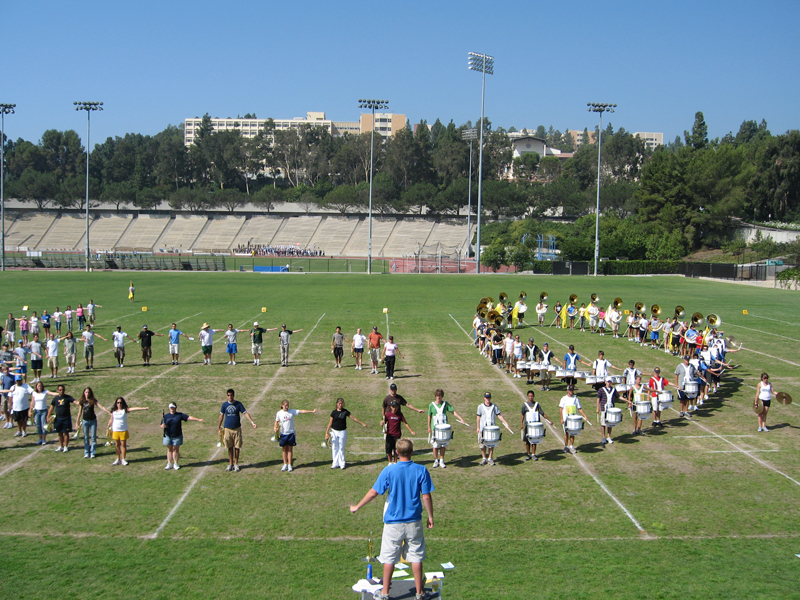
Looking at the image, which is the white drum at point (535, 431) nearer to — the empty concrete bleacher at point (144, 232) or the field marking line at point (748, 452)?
the field marking line at point (748, 452)

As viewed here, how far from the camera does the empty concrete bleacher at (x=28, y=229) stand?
115m

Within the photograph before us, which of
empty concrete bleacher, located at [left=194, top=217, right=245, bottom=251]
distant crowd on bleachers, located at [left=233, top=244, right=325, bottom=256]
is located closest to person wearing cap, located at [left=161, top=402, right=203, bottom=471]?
distant crowd on bleachers, located at [left=233, top=244, right=325, bottom=256]

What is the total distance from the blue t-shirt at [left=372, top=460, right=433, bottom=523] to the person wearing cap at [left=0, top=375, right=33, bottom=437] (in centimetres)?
1101

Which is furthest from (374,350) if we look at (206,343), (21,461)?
(21,461)

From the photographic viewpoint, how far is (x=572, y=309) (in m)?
31.1

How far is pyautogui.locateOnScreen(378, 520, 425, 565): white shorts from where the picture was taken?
20.8 feet

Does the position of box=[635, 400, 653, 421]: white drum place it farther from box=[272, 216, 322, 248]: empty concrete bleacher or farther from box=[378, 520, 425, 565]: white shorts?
box=[272, 216, 322, 248]: empty concrete bleacher

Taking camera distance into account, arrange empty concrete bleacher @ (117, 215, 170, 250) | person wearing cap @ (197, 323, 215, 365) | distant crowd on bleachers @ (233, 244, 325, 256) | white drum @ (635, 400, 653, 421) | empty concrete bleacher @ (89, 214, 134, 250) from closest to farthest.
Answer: white drum @ (635, 400, 653, 421) < person wearing cap @ (197, 323, 215, 365) < distant crowd on bleachers @ (233, 244, 325, 256) < empty concrete bleacher @ (89, 214, 134, 250) < empty concrete bleacher @ (117, 215, 170, 250)

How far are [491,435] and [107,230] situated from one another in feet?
405

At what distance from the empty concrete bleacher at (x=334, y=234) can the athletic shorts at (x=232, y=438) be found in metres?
98.4

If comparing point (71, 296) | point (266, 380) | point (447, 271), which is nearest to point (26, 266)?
point (71, 296)

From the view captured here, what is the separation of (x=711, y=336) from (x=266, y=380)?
13.9 metres

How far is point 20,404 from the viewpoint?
46.4 feet

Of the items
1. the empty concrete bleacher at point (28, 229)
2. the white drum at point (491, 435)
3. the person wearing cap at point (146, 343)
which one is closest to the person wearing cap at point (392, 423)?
the white drum at point (491, 435)
